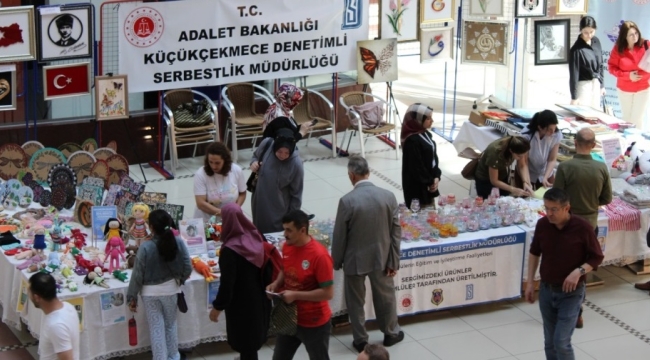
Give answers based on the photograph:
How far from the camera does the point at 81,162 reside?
29.7ft

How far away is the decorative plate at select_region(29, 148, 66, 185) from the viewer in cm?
903

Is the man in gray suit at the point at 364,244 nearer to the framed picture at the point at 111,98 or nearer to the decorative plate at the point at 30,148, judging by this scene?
the decorative plate at the point at 30,148

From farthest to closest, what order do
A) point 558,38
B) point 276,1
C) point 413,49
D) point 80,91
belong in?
point 413,49
point 558,38
point 276,1
point 80,91

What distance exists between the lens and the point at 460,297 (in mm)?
8086

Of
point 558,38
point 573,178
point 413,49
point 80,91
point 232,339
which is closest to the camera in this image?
point 232,339

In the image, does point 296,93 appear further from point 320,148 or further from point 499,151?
point 320,148

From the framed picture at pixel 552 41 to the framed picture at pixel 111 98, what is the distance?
4.70m

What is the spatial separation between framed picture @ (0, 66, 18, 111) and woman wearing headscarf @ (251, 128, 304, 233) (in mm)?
2895

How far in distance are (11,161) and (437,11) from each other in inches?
196

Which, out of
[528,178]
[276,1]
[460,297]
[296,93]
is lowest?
[460,297]

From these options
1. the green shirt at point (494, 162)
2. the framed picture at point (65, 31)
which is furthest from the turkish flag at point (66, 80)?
the green shirt at point (494, 162)

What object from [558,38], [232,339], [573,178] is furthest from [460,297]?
[558,38]

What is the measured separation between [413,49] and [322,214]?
7938mm

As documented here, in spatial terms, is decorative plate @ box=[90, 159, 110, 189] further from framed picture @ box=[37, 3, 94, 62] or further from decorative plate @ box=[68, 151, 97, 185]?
framed picture @ box=[37, 3, 94, 62]
